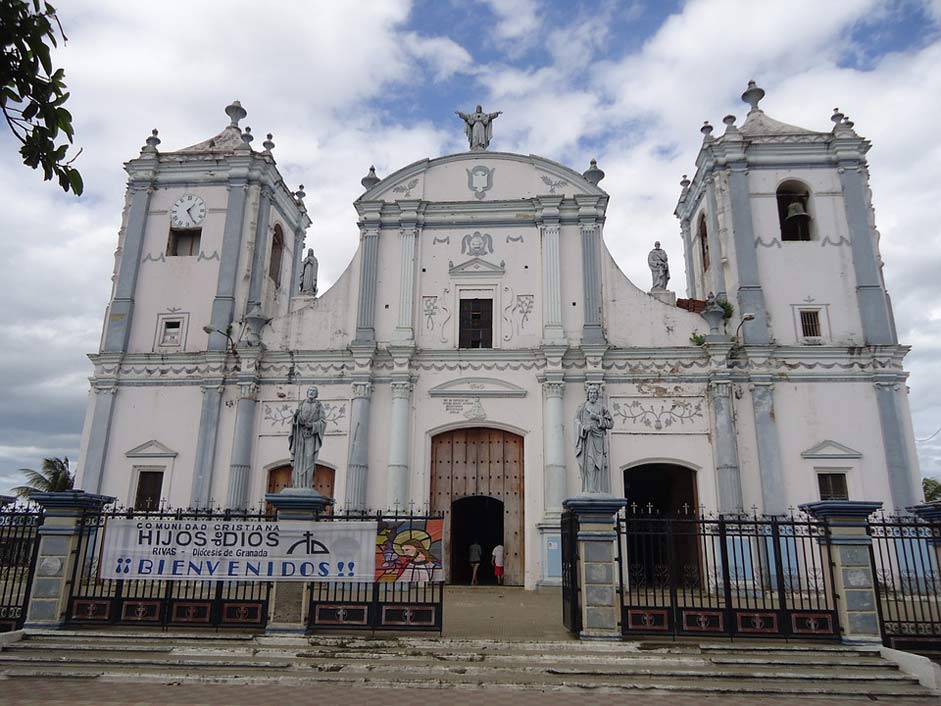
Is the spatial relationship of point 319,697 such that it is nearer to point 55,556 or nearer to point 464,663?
point 464,663

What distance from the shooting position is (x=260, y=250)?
20.0m

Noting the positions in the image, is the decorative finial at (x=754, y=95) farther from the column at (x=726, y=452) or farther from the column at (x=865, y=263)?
the column at (x=726, y=452)

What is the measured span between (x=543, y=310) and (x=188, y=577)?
10.9 metres

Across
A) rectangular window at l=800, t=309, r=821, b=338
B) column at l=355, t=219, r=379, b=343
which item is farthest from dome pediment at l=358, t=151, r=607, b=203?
rectangular window at l=800, t=309, r=821, b=338

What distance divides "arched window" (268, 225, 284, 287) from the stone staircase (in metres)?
13.9

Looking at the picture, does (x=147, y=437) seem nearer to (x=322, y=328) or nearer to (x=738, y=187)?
(x=322, y=328)

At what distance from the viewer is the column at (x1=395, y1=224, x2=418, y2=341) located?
18.0 meters

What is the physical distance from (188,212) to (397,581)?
14452 millimetres

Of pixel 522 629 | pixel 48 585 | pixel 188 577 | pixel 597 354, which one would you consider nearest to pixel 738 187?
pixel 597 354

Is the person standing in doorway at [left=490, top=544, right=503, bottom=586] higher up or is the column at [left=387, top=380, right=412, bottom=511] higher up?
the column at [left=387, top=380, right=412, bottom=511]

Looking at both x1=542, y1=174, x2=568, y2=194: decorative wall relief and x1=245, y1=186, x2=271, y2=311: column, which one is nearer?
x1=542, y1=174, x2=568, y2=194: decorative wall relief

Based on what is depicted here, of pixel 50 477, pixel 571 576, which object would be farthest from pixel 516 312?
pixel 50 477

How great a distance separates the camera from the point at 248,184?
20047mm

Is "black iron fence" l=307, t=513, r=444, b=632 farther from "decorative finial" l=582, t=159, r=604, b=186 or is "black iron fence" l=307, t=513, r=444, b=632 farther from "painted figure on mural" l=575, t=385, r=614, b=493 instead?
"decorative finial" l=582, t=159, r=604, b=186
